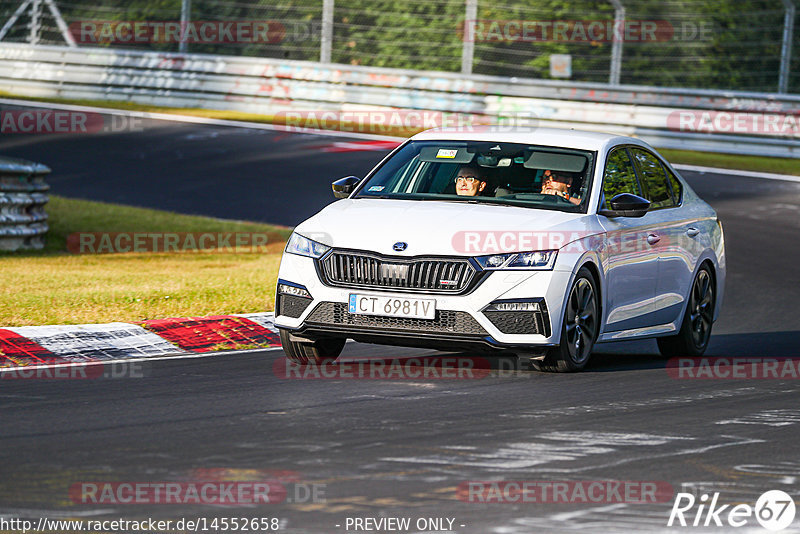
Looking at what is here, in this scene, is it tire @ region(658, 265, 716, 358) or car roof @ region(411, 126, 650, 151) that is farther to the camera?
tire @ region(658, 265, 716, 358)

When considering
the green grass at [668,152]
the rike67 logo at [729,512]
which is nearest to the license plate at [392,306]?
the rike67 logo at [729,512]

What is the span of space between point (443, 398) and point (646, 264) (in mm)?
2502

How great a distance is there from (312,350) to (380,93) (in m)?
19.3

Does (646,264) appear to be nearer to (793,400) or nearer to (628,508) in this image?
(793,400)

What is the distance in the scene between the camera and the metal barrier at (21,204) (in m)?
15.5

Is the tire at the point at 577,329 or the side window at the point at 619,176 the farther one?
the side window at the point at 619,176

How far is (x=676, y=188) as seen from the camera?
10898mm

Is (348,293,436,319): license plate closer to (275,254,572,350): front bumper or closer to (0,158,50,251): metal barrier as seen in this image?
(275,254,572,350): front bumper

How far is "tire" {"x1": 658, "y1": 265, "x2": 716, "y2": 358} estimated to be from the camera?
10750mm
